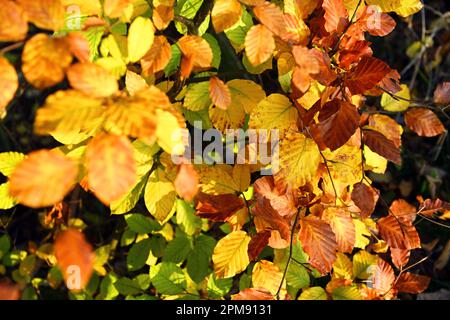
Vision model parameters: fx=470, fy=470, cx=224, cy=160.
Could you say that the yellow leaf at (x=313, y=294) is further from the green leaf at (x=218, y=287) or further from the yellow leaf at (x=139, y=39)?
the yellow leaf at (x=139, y=39)

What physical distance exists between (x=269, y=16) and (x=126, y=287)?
2.70 ft

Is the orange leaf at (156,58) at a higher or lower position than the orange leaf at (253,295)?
higher

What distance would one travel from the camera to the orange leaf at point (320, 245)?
33.9 inches

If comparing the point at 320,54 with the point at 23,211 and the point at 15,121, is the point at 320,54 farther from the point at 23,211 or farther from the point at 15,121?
the point at 15,121

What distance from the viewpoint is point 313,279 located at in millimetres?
1196

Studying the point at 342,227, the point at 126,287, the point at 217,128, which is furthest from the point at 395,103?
the point at 126,287

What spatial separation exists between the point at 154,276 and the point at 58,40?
0.69 m

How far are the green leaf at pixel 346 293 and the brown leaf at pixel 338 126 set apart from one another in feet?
1.22

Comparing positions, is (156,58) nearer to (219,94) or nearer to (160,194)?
(219,94)

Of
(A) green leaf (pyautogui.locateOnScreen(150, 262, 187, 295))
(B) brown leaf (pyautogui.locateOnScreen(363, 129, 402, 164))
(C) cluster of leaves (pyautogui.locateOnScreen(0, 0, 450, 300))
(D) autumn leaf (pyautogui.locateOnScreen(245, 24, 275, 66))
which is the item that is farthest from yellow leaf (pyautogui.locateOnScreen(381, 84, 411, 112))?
(A) green leaf (pyautogui.locateOnScreen(150, 262, 187, 295))

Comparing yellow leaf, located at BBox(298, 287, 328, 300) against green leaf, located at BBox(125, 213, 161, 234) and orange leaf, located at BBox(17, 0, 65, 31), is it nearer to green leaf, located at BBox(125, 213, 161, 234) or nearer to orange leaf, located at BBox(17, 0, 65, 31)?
green leaf, located at BBox(125, 213, 161, 234)

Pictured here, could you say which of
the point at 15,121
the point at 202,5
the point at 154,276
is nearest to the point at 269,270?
the point at 154,276

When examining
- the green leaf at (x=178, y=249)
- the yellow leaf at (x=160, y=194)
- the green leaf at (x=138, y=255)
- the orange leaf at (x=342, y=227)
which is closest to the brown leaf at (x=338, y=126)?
the orange leaf at (x=342, y=227)

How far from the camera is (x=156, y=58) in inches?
31.0
